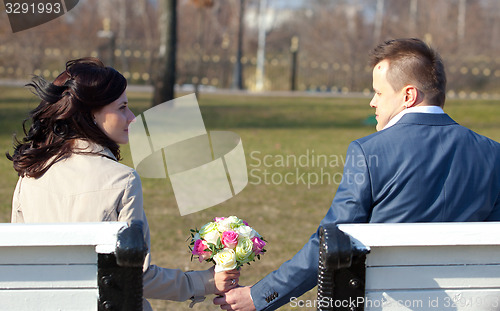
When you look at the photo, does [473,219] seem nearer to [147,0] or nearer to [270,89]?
[270,89]

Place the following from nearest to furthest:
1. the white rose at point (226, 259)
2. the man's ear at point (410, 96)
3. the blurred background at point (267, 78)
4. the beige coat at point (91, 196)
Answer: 1. the beige coat at point (91, 196)
2. the man's ear at point (410, 96)
3. the white rose at point (226, 259)
4. the blurred background at point (267, 78)

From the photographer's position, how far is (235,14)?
149ft

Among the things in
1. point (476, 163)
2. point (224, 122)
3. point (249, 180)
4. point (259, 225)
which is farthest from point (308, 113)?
point (476, 163)

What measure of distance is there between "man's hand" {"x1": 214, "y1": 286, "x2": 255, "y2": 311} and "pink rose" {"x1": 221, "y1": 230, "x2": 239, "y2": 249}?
19 centimetres

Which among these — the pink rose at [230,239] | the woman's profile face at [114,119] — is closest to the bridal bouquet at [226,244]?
the pink rose at [230,239]

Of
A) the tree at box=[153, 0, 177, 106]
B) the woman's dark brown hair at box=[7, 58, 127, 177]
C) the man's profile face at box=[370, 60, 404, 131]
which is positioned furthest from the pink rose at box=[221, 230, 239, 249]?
the tree at box=[153, 0, 177, 106]

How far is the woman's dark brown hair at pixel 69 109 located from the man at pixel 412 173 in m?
0.95

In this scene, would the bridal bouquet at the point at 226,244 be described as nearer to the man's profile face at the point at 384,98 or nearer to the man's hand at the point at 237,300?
the man's hand at the point at 237,300

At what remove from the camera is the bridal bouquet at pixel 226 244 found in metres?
2.71

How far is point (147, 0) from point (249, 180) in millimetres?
37885

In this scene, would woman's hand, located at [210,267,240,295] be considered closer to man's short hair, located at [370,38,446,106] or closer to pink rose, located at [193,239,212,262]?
pink rose, located at [193,239,212,262]

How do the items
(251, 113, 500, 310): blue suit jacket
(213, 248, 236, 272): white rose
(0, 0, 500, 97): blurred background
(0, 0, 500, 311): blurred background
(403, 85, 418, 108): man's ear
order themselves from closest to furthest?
(251, 113, 500, 310): blue suit jacket < (403, 85, 418, 108): man's ear < (213, 248, 236, 272): white rose < (0, 0, 500, 311): blurred background < (0, 0, 500, 97): blurred background

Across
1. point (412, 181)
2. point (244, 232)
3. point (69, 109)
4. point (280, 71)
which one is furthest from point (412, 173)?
point (280, 71)

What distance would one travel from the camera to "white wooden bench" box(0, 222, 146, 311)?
1.75 metres
